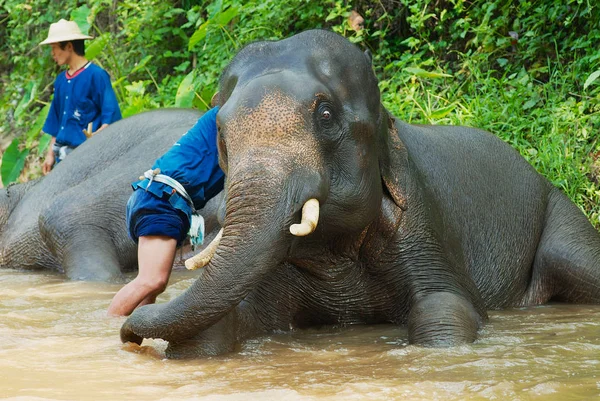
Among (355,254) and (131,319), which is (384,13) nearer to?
(355,254)

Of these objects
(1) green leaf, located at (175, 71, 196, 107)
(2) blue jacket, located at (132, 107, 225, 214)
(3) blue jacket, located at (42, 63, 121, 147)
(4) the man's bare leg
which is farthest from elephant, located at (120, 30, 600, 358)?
(1) green leaf, located at (175, 71, 196, 107)

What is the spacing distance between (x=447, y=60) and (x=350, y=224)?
5.41m

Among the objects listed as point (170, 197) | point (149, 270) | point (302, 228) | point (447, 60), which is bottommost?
point (149, 270)

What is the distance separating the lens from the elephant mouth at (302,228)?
360 cm

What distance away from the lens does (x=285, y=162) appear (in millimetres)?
3734

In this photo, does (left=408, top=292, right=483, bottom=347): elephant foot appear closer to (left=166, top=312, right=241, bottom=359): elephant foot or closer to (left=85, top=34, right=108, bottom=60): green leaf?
(left=166, top=312, right=241, bottom=359): elephant foot

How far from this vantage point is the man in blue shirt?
4676 mm

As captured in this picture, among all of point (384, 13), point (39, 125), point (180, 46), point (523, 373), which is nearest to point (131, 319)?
point (523, 373)

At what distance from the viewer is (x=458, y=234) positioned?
520 cm

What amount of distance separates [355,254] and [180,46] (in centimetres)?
836

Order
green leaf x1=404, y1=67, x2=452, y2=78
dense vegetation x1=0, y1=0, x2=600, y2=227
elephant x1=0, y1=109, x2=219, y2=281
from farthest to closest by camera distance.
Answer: green leaf x1=404, y1=67, x2=452, y2=78
dense vegetation x1=0, y1=0, x2=600, y2=227
elephant x1=0, y1=109, x2=219, y2=281

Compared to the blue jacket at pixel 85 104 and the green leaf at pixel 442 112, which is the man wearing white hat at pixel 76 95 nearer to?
the blue jacket at pixel 85 104

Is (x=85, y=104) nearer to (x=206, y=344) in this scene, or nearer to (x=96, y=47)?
(x=96, y=47)

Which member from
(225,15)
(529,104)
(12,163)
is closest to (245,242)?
(529,104)
